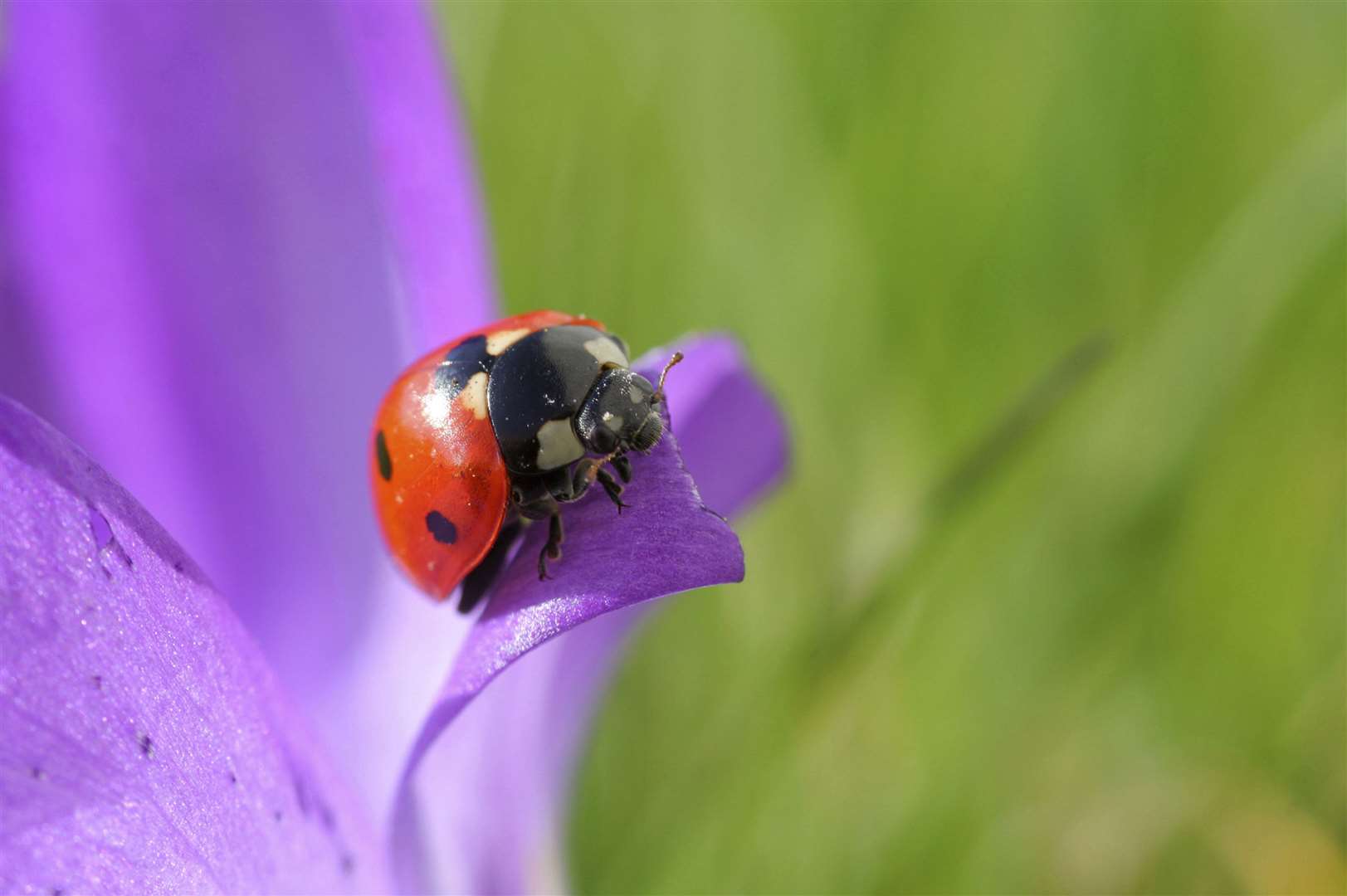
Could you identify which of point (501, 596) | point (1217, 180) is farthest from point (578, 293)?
point (501, 596)

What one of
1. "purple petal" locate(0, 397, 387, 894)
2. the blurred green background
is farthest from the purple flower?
the blurred green background

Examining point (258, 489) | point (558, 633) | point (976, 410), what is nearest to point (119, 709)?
point (558, 633)

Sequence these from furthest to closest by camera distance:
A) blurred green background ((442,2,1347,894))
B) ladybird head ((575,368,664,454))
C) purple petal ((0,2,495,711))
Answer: blurred green background ((442,2,1347,894)), purple petal ((0,2,495,711)), ladybird head ((575,368,664,454))

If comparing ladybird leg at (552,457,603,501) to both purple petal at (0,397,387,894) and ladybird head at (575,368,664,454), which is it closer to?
ladybird head at (575,368,664,454)

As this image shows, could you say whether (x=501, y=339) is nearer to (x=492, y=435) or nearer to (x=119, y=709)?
(x=492, y=435)

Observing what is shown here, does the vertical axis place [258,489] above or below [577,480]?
below

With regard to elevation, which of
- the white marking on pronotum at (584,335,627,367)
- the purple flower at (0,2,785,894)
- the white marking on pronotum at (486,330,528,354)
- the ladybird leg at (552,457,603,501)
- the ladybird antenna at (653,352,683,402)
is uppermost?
the ladybird antenna at (653,352,683,402)

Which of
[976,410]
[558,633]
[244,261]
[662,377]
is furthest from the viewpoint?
[976,410]
